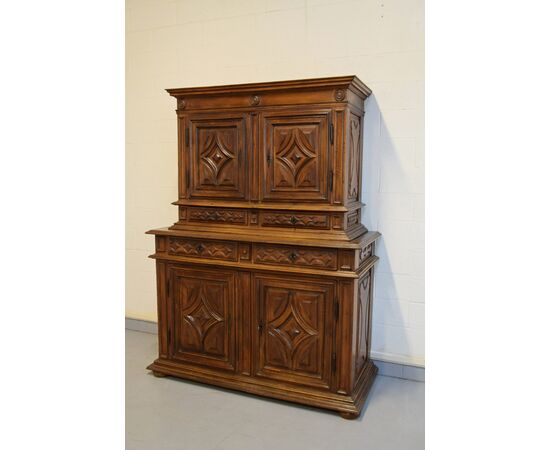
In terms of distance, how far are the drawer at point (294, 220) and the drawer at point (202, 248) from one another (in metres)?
0.29

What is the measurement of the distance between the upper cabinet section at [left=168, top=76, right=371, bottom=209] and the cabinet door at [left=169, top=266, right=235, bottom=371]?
0.54 metres

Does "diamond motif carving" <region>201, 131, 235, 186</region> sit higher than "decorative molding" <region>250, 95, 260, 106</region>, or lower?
lower

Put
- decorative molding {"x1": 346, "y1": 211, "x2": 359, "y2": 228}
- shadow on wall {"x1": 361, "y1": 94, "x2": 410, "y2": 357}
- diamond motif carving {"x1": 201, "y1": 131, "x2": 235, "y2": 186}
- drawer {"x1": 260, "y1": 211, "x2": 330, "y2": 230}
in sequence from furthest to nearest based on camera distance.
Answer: shadow on wall {"x1": 361, "y1": 94, "x2": 410, "y2": 357}, diamond motif carving {"x1": 201, "y1": 131, "x2": 235, "y2": 186}, decorative molding {"x1": 346, "y1": 211, "x2": 359, "y2": 228}, drawer {"x1": 260, "y1": 211, "x2": 330, "y2": 230}

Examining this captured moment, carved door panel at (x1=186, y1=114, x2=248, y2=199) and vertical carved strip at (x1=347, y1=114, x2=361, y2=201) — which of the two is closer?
vertical carved strip at (x1=347, y1=114, x2=361, y2=201)

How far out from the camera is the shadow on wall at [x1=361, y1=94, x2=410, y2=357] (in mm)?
3338


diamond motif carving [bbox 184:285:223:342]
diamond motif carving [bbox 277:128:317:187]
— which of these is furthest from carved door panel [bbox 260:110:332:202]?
diamond motif carving [bbox 184:285:223:342]

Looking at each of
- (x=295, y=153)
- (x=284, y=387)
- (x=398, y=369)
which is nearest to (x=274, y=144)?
(x=295, y=153)

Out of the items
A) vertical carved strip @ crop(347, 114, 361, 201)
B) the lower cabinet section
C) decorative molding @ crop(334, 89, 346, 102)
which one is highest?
decorative molding @ crop(334, 89, 346, 102)

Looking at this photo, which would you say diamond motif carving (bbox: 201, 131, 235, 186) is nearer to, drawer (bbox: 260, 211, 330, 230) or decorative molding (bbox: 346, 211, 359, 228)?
drawer (bbox: 260, 211, 330, 230)

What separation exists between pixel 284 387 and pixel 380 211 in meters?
1.47

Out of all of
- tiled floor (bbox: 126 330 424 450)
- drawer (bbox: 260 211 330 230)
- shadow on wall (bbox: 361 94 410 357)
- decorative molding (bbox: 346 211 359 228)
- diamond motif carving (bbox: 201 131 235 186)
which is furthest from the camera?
shadow on wall (bbox: 361 94 410 357)

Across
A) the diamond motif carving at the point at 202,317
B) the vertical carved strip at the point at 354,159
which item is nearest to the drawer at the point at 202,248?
the diamond motif carving at the point at 202,317
